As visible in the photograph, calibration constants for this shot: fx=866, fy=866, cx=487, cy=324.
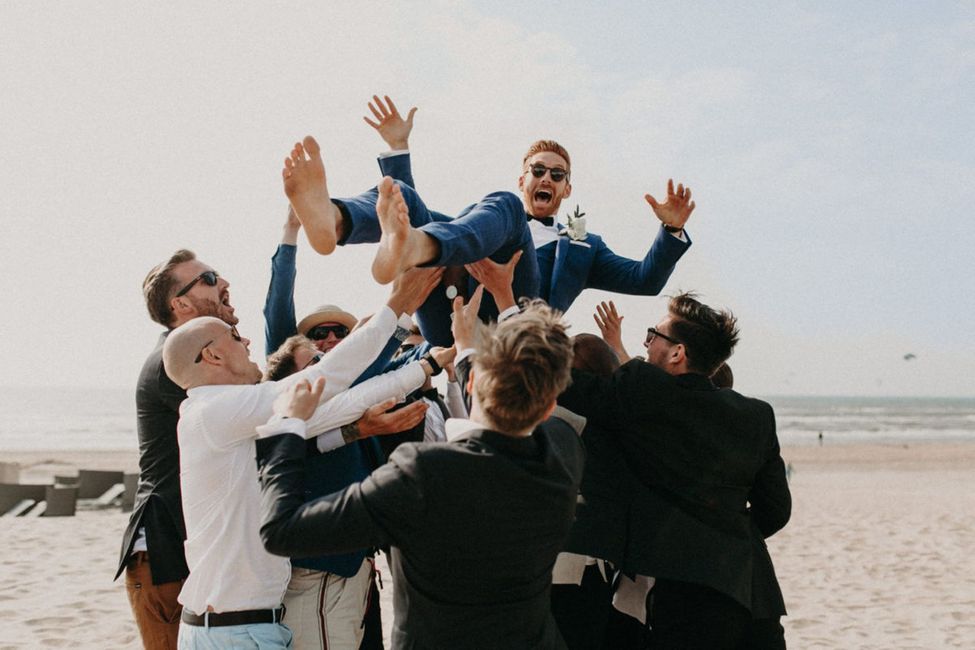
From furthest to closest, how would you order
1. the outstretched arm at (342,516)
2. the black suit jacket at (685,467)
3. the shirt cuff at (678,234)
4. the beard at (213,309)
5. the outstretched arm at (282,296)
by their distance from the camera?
the shirt cuff at (678,234), the outstretched arm at (282,296), the beard at (213,309), the black suit jacket at (685,467), the outstretched arm at (342,516)

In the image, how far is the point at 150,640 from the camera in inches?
132

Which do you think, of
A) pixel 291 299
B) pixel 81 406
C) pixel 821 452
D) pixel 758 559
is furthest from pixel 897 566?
pixel 81 406

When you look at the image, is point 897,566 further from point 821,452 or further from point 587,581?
point 821,452

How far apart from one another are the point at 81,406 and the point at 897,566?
2943 inches

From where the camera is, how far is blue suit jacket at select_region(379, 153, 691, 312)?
4109 millimetres

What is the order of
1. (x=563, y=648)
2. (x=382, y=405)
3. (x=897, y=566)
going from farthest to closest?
(x=897, y=566), (x=382, y=405), (x=563, y=648)

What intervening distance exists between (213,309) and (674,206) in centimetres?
210

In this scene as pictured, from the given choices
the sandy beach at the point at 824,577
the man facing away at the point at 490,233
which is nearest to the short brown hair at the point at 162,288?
the man facing away at the point at 490,233

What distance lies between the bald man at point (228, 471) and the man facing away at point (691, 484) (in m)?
0.87

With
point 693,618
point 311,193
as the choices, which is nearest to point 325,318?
point 311,193

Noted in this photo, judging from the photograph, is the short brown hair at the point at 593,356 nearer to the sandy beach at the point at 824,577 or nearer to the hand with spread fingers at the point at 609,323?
the hand with spread fingers at the point at 609,323

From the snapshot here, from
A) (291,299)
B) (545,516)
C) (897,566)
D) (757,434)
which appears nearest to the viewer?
(545,516)

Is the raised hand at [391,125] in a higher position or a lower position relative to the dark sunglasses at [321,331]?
higher

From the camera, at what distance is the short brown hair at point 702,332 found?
→ 3.26m
